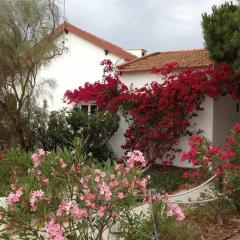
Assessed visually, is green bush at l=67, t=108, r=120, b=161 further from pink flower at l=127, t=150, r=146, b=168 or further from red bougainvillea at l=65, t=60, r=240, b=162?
pink flower at l=127, t=150, r=146, b=168

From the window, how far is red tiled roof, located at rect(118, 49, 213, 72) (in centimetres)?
188

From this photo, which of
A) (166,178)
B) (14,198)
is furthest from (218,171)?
(166,178)

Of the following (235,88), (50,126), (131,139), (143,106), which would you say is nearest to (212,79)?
(235,88)

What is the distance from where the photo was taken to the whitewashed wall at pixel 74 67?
61.2 ft

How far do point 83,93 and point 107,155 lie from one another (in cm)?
258

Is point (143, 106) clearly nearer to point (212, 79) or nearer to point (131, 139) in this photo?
point (131, 139)

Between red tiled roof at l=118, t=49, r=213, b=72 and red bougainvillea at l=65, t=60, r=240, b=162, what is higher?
red tiled roof at l=118, t=49, r=213, b=72

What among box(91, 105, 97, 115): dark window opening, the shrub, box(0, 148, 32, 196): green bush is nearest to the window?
box(91, 105, 97, 115): dark window opening

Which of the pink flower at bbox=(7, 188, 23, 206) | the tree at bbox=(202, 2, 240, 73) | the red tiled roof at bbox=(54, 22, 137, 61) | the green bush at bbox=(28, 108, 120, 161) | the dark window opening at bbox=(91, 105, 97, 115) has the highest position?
the red tiled roof at bbox=(54, 22, 137, 61)

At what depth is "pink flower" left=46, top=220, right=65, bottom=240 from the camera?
4.23 m

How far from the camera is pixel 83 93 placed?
57.6 ft

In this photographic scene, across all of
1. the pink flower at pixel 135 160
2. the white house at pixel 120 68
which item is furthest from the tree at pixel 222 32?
the pink flower at pixel 135 160

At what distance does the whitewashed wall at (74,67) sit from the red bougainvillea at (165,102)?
213cm

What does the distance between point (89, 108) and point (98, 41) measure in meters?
2.75
